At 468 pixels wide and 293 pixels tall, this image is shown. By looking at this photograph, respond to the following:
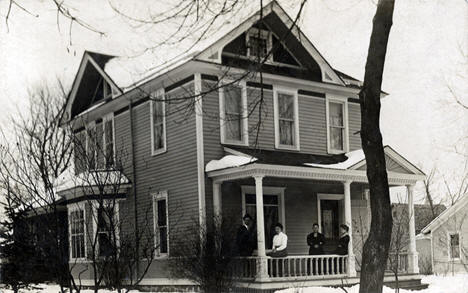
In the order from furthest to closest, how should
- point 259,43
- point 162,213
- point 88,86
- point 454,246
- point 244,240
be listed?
1. point 454,246
2. point 88,86
3. point 162,213
4. point 244,240
5. point 259,43

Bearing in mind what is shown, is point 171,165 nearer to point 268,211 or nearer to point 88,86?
point 268,211

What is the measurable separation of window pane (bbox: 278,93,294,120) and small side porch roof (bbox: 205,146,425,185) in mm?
1178

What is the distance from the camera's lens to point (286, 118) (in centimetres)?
1897

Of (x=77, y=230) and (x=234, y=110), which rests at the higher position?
(x=234, y=110)

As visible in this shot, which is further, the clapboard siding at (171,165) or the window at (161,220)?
the window at (161,220)

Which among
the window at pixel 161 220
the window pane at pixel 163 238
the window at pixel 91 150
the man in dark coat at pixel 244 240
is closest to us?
the window at pixel 91 150

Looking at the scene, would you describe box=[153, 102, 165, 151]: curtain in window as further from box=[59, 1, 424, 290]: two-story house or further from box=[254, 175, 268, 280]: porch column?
box=[254, 175, 268, 280]: porch column

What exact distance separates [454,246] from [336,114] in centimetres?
1195

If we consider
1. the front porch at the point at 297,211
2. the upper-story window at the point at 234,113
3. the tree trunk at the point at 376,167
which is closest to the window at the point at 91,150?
the front porch at the point at 297,211

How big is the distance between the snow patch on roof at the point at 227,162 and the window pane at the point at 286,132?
2479mm

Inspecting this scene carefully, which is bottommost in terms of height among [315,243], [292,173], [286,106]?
[315,243]

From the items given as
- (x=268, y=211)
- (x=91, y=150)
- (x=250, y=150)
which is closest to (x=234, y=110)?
(x=250, y=150)

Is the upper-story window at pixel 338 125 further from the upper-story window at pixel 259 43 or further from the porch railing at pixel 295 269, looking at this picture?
the porch railing at pixel 295 269

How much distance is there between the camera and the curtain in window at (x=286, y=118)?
18891 millimetres
